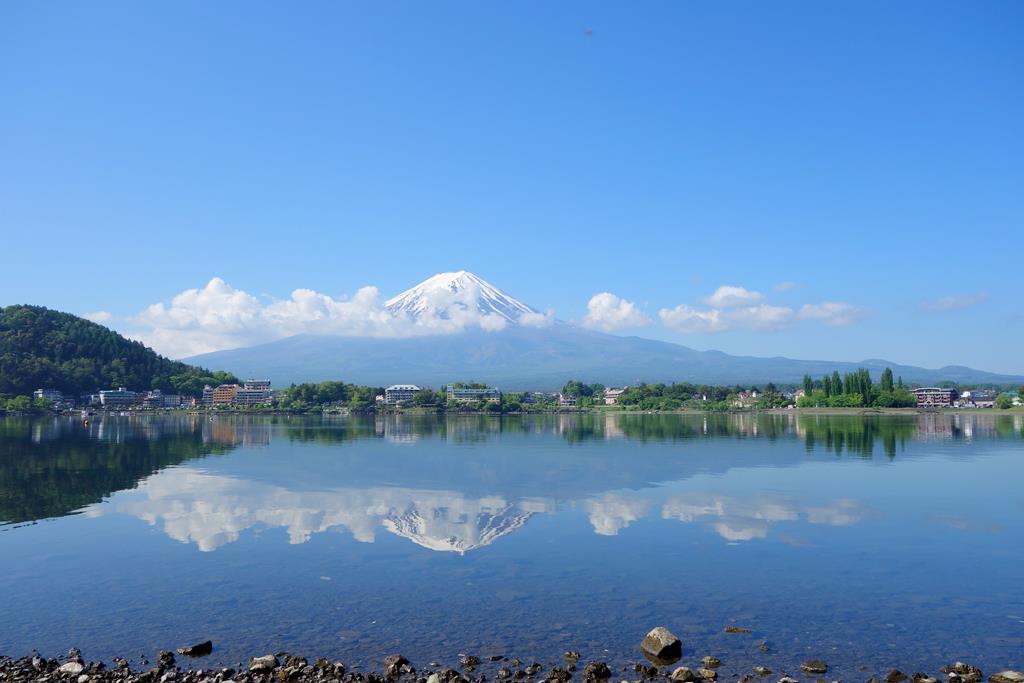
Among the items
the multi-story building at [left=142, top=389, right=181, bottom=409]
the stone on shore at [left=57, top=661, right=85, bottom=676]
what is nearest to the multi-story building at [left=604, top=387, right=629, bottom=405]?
the multi-story building at [left=142, top=389, right=181, bottom=409]

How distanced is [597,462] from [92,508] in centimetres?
2155

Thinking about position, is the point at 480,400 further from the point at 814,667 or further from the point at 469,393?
the point at 814,667

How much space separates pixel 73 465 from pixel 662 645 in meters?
31.6

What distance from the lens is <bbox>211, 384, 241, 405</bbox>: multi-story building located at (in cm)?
13900

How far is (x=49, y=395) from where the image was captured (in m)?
116

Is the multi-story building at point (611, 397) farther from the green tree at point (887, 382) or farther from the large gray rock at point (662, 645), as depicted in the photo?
the large gray rock at point (662, 645)

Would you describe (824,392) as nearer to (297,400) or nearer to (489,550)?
(297,400)

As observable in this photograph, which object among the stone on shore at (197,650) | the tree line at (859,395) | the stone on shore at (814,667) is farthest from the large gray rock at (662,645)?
the tree line at (859,395)

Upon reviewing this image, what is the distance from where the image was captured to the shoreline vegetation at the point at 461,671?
9.12 m

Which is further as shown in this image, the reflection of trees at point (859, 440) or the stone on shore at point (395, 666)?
the reflection of trees at point (859, 440)

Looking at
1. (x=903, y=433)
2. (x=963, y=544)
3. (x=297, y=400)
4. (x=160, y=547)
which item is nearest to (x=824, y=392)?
(x=903, y=433)

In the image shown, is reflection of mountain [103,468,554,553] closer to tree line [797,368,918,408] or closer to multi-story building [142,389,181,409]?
tree line [797,368,918,408]

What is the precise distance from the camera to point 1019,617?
1163 centimetres

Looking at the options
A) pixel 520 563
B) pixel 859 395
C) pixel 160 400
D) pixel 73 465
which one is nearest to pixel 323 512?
pixel 520 563
